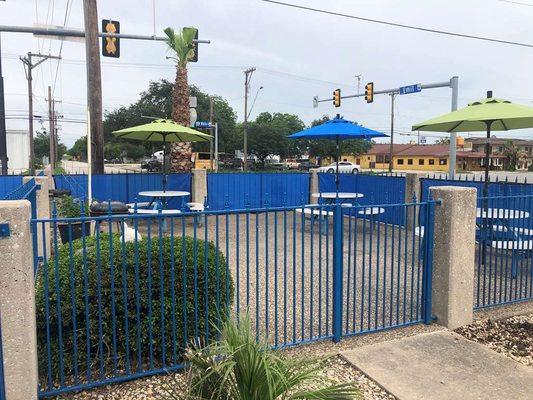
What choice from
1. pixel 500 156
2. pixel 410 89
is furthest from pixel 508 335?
pixel 500 156

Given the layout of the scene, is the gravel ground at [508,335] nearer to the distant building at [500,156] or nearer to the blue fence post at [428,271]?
the blue fence post at [428,271]

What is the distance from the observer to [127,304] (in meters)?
3.83

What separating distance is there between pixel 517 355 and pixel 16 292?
4444 mm

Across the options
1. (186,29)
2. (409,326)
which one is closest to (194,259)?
(409,326)

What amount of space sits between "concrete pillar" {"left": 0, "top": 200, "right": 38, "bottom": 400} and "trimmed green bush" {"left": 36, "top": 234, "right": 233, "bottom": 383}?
0.23m

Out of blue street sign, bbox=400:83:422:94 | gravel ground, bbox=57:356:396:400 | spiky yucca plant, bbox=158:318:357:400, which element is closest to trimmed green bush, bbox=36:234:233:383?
gravel ground, bbox=57:356:396:400

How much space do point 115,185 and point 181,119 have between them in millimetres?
5115

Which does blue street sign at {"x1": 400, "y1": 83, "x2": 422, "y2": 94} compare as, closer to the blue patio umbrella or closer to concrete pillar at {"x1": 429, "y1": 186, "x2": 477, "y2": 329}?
the blue patio umbrella

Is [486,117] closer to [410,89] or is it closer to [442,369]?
[442,369]

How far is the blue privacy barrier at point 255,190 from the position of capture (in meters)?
14.6

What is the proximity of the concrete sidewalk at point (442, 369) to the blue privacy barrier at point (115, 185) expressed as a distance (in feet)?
32.1

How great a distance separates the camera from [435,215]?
205 inches

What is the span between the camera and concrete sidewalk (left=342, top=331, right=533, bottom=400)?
3.73m

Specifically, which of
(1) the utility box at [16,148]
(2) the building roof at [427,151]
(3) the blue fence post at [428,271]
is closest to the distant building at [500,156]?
(2) the building roof at [427,151]
